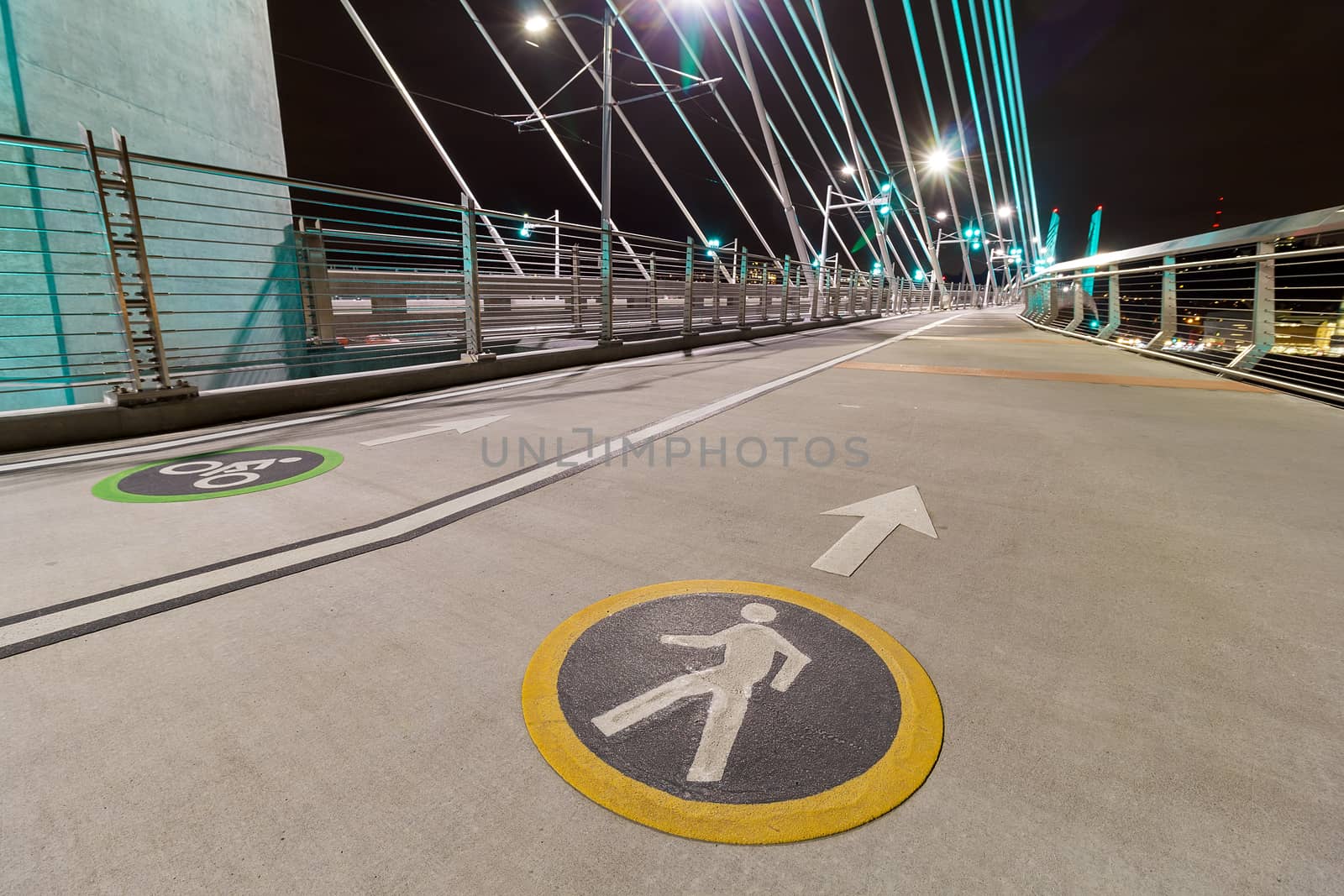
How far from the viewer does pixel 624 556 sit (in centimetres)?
227

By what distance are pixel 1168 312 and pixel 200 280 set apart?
45.5 ft

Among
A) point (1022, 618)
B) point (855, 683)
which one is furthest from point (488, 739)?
point (1022, 618)

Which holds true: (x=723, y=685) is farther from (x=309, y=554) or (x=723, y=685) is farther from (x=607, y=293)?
(x=607, y=293)

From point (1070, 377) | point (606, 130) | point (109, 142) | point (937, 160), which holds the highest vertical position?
point (937, 160)

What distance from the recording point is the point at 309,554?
2.28m

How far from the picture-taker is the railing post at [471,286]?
21.5 feet

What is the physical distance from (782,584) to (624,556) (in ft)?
1.96

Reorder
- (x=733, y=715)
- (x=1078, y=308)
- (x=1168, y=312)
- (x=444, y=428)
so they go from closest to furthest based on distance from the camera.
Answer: (x=733, y=715), (x=444, y=428), (x=1168, y=312), (x=1078, y=308)

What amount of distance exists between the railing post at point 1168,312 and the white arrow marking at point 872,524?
1005cm

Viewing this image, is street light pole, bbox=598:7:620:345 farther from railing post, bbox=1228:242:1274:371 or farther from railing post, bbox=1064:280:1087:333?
railing post, bbox=1064:280:1087:333

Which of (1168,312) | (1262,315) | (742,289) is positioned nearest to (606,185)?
(742,289)

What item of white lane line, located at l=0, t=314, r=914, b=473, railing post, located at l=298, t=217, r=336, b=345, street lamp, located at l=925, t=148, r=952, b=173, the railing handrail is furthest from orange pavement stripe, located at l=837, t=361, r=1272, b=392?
street lamp, located at l=925, t=148, r=952, b=173

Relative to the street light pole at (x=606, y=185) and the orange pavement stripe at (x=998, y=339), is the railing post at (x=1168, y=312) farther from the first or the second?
the street light pole at (x=606, y=185)

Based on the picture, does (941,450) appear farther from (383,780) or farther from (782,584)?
(383,780)
